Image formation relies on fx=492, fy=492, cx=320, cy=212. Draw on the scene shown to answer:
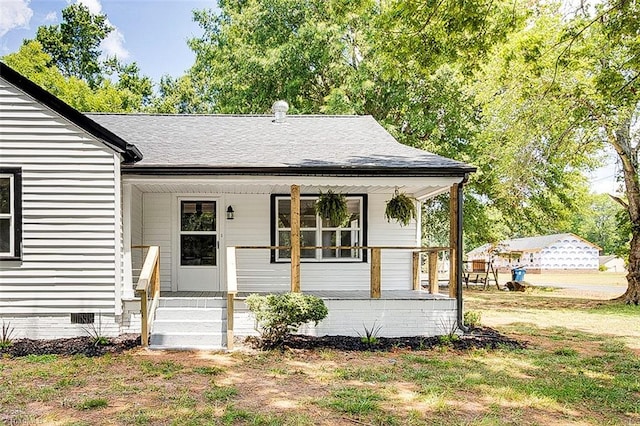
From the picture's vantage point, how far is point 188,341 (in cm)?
769

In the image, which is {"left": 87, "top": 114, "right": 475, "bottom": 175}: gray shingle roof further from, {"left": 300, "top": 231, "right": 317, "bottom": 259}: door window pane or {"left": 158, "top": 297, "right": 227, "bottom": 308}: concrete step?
{"left": 158, "top": 297, "right": 227, "bottom": 308}: concrete step

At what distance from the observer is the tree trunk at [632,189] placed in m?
14.9

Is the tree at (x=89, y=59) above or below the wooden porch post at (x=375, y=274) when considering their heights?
above

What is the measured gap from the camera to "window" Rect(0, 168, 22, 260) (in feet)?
25.0

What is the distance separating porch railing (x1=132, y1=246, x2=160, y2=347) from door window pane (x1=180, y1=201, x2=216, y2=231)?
1.78m

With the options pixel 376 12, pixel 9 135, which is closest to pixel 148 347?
pixel 9 135

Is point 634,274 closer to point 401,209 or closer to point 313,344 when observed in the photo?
point 401,209

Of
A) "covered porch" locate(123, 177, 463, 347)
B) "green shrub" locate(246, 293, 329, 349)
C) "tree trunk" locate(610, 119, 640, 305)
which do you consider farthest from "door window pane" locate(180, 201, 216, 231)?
"tree trunk" locate(610, 119, 640, 305)

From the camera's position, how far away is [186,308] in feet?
27.0

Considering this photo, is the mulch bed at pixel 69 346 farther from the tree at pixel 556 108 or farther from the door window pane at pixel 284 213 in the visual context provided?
the tree at pixel 556 108

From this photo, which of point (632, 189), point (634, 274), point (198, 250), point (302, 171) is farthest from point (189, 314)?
point (632, 189)

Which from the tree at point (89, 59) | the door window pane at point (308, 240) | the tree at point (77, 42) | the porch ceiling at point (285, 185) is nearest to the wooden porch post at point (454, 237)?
the porch ceiling at point (285, 185)

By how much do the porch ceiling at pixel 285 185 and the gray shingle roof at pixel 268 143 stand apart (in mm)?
274

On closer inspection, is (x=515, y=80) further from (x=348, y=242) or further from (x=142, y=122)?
(x=142, y=122)
